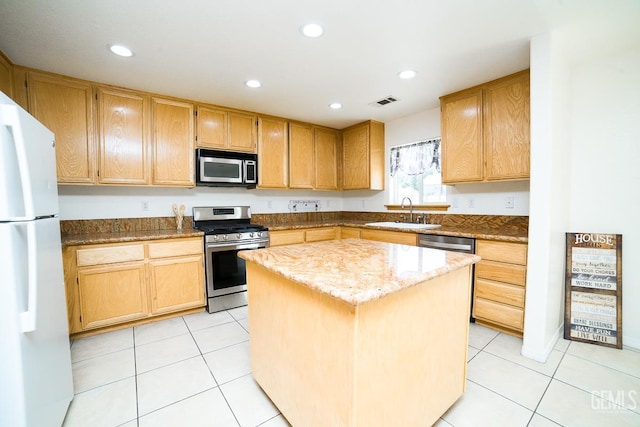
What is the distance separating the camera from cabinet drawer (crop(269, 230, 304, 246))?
3473 mm

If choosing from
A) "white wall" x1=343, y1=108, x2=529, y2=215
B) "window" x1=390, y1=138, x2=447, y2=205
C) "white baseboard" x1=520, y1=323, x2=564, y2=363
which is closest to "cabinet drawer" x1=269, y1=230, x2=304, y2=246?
"white wall" x1=343, y1=108, x2=529, y2=215

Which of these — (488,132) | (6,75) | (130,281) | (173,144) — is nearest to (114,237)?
(130,281)

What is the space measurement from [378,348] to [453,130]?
8.88 feet

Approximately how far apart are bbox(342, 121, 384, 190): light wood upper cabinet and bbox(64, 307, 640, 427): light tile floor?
95.0 inches

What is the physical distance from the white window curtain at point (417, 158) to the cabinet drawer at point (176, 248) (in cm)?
290

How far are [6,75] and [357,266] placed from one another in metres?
3.20

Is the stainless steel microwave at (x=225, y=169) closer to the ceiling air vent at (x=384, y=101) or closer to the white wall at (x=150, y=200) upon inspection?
the white wall at (x=150, y=200)

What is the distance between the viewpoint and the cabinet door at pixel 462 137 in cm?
276

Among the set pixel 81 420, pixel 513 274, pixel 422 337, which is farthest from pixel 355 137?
pixel 81 420

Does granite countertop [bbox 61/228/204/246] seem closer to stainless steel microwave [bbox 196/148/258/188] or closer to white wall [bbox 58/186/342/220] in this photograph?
white wall [bbox 58/186/342/220]

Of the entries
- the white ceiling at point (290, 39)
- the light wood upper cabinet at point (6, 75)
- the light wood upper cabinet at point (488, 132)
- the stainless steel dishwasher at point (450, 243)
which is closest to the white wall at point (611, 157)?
the white ceiling at point (290, 39)

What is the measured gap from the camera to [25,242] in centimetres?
115

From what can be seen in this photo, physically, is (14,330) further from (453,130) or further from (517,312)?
(453,130)

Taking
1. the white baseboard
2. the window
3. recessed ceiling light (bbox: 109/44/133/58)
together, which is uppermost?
recessed ceiling light (bbox: 109/44/133/58)
